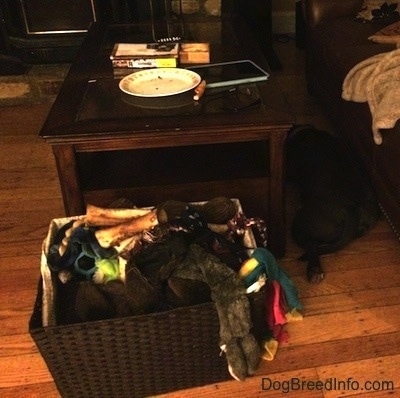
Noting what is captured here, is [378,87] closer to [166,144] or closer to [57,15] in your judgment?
[166,144]

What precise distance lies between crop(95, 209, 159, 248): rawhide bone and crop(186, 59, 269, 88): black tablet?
448 mm

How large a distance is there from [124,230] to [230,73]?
604 mm

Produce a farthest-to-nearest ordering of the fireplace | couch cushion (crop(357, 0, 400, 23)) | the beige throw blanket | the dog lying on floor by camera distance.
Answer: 1. the fireplace
2. couch cushion (crop(357, 0, 400, 23))
3. the dog lying on floor
4. the beige throw blanket

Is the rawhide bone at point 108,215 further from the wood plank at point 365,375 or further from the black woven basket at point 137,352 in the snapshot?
the wood plank at point 365,375

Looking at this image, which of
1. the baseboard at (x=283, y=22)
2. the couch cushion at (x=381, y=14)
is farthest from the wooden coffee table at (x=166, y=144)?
the baseboard at (x=283, y=22)

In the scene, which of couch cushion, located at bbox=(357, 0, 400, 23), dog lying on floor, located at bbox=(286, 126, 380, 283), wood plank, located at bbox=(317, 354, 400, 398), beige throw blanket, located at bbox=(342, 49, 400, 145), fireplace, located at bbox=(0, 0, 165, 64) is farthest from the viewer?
fireplace, located at bbox=(0, 0, 165, 64)

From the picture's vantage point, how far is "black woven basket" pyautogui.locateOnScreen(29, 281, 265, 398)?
115 centimetres

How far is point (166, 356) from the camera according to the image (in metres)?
1.24

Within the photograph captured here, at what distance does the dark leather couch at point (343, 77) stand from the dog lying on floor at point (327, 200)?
0.06m

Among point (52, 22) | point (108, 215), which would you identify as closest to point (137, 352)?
point (108, 215)

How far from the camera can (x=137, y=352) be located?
1.21 metres

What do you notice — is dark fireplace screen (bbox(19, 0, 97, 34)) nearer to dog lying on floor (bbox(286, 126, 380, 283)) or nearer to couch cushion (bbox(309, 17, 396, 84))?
couch cushion (bbox(309, 17, 396, 84))

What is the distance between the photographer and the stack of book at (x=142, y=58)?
1666mm

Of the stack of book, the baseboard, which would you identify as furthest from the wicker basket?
the baseboard
